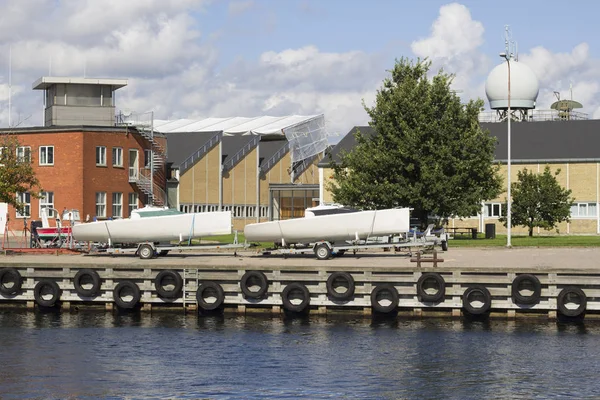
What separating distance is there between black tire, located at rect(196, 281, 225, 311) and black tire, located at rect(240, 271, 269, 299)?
0.85m

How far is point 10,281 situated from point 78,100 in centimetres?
4290

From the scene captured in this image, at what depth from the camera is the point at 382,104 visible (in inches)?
2441

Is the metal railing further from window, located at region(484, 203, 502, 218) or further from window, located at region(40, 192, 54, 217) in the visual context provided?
window, located at region(484, 203, 502, 218)

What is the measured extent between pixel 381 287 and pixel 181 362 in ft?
28.9

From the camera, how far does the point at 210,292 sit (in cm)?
3472

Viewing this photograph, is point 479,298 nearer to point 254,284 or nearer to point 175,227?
point 254,284

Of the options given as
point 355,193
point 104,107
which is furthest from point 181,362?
point 104,107

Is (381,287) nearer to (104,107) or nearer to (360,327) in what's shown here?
(360,327)

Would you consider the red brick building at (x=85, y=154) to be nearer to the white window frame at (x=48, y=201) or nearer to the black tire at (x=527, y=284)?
the white window frame at (x=48, y=201)

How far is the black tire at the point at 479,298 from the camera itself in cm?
3238

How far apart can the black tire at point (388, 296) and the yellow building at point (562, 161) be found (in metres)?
52.7

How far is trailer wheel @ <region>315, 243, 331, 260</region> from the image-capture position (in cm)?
4241

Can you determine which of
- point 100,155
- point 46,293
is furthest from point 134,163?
point 46,293

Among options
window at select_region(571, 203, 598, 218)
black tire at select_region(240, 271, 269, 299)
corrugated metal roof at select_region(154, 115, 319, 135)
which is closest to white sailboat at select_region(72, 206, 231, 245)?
black tire at select_region(240, 271, 269, 299)
